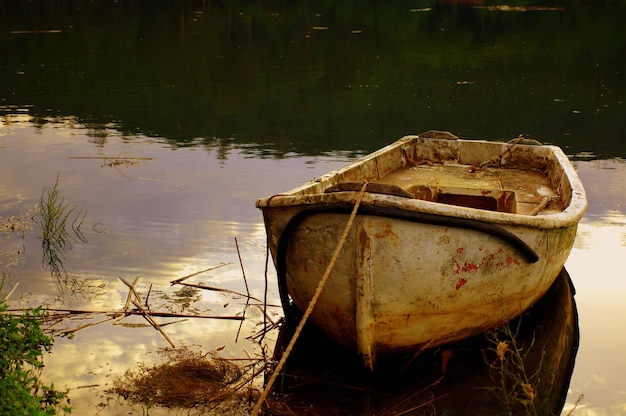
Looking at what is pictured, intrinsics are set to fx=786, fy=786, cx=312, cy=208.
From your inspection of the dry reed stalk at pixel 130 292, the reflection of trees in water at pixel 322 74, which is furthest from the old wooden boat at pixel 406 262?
the reflection of trees in water at pixel 322 74

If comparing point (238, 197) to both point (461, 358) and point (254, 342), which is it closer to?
point (254, 342)

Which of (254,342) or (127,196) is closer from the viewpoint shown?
(254,342)

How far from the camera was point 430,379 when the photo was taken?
577 centimetres

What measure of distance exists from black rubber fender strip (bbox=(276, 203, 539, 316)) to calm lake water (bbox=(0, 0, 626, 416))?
1.07 meters

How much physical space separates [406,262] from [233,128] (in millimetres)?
10820

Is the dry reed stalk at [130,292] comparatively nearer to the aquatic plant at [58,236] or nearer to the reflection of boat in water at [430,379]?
the aquatic plant at [58,236]

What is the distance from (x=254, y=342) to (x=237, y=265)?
1.67 meters

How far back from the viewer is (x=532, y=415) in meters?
5.34

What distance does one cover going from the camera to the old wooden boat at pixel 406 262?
5.25m

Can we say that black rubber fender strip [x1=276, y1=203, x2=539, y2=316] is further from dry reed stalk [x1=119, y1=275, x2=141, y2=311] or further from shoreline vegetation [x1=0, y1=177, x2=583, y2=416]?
dry reed stalk [x1=119, y1=275, x2=141, y2=311]

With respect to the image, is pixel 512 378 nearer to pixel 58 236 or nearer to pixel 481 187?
pixel 481 187

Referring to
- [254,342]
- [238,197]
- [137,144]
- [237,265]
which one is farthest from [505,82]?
[254,342]

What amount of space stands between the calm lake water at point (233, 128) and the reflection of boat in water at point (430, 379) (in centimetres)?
25

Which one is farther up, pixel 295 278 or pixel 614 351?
pixel 295 278
